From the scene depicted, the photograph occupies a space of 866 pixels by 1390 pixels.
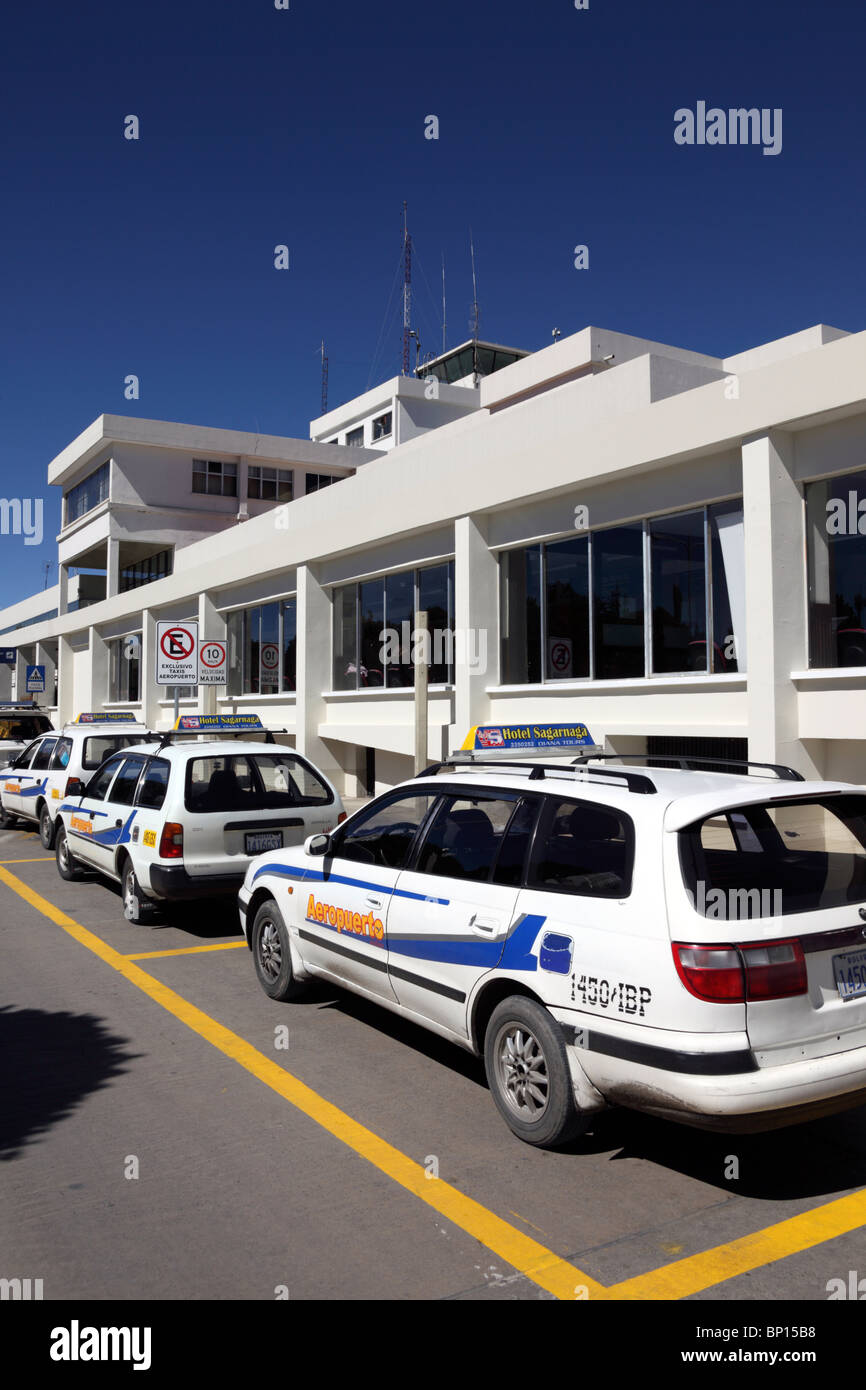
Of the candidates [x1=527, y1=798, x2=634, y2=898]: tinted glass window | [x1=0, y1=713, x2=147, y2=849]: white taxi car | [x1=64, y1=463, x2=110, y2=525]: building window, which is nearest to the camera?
[x1=527, y1=798, x2=634, y2=898]: tinted glass window

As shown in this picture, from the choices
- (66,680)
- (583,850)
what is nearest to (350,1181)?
(583,850)

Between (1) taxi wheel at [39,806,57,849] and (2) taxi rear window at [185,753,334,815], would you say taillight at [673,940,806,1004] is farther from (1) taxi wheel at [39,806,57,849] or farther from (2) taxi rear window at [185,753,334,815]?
(1) taxi wheel at [39,806,57,849]

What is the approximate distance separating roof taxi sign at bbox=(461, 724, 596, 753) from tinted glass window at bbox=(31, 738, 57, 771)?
31.5 feet

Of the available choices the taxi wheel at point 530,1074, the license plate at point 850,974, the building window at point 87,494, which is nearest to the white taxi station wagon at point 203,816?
the taxi wheel at point 530,1074

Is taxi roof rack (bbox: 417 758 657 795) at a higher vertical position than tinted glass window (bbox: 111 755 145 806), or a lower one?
higher

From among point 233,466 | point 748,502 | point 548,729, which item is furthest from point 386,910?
point 233,466

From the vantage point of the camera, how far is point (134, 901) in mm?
9562

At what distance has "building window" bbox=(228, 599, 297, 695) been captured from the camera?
79.8 ft

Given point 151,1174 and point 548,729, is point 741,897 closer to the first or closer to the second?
point 151,1174

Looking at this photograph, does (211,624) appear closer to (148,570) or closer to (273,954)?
(148,570)

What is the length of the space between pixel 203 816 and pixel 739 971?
19.6 feet

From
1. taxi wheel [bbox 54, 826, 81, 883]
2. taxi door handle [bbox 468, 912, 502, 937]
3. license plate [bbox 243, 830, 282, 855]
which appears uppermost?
taxi door handle [bbox 468, 912, 502, 937]

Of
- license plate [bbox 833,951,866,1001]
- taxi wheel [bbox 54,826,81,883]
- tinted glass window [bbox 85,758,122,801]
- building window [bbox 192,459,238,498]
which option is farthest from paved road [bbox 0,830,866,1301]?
building window [bbox 192,459,238,498]

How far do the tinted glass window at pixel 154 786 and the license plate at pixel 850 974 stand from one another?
21.2 ft
